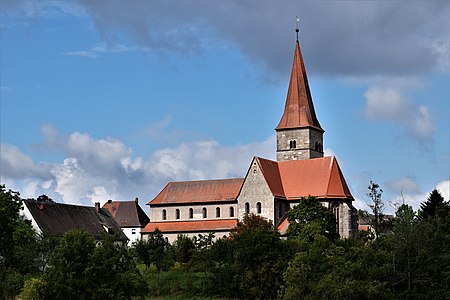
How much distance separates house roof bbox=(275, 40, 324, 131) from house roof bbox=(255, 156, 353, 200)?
8258 millimetres

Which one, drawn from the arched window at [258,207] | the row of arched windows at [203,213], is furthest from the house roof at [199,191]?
the arched window at [258,207]

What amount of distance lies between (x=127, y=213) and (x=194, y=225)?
16342 mm

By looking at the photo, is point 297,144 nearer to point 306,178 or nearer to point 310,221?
point 306,178

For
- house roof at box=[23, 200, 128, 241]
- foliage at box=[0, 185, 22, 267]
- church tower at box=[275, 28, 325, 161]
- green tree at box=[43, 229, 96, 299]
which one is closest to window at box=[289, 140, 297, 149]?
church tower at box=[275, 28, 325, 161]

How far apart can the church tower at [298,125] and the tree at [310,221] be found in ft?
66.4

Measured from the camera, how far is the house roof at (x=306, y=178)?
86.3 metres

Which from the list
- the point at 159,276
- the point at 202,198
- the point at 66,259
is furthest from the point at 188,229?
the point at 66,259

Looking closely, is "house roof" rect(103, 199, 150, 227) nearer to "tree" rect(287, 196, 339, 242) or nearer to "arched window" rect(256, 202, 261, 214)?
"arched window" rect(256, 202, 261, 214)

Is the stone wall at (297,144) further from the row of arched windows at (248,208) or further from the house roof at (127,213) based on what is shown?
the house roof at (127,213)

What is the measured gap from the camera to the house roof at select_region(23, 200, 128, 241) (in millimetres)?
81250

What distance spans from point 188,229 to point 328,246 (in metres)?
39.2

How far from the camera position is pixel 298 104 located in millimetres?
99562

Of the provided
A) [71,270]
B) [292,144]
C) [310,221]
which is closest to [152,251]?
[310,221]

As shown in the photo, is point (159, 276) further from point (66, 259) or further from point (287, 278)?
point (66, 259)
